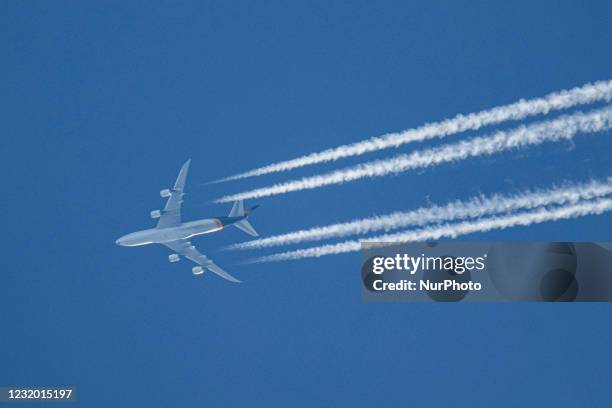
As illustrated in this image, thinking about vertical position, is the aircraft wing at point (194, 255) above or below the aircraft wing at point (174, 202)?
below

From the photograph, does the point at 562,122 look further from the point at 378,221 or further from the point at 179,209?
the point at 179,209

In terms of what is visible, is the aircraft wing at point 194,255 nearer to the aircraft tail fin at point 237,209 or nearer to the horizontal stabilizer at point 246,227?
the horizontal stabilizer at point 246,227

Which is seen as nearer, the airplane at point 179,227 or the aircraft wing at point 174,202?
→ the airplane at point 179,227

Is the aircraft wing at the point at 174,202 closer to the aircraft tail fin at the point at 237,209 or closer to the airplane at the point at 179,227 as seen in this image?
the airplane at the point at 179,227

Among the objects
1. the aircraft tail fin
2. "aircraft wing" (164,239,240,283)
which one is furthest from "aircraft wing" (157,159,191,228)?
the aircraft tail fin

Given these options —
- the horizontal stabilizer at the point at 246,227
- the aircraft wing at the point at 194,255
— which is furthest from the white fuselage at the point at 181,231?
the aircraft wing at the point at 194,255

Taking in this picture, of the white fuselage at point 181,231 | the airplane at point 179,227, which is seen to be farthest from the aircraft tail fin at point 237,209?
the white fuselage at point 181,231

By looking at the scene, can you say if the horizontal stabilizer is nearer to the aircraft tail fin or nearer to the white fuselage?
the aircraft tail fin
